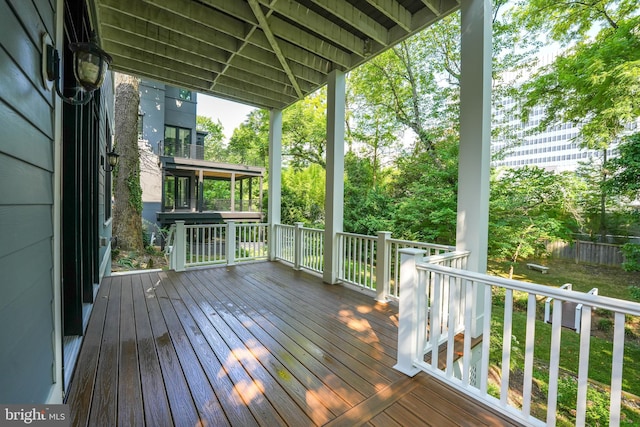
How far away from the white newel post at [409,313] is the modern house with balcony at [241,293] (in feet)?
0.04

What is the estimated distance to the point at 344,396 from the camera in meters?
1.82

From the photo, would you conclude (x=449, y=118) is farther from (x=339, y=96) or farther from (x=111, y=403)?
(x=111, y=403)

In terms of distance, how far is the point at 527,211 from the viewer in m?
6.36

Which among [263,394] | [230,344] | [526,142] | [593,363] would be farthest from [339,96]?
[593,363]

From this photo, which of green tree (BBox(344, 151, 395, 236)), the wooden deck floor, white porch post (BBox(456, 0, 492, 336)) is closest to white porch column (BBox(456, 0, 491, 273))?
white porch post (BBox(456, 0, 492, 336))

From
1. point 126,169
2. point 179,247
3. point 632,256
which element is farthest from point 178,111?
point 632,256

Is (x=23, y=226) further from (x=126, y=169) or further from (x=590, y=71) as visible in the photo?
(x=590, y=71)

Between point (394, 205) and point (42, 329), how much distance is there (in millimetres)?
7930

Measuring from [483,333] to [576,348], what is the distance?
541 cm

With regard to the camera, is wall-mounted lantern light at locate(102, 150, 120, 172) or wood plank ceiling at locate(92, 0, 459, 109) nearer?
wood plank ceiling at locate(92, 0, 459, 109)

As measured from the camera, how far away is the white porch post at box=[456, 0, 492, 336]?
8.64ft

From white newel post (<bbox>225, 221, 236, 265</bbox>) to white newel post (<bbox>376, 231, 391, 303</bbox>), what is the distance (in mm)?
3187

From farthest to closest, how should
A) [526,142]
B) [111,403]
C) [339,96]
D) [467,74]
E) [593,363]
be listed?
1. [526,142]
2. [593,363]
3. [339,96]
4. [467,74]
5. [111,403]

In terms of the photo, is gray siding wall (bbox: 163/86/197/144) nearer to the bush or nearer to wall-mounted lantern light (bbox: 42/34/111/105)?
wall-mounted lantern light (bbox: 42/34/111/105)
